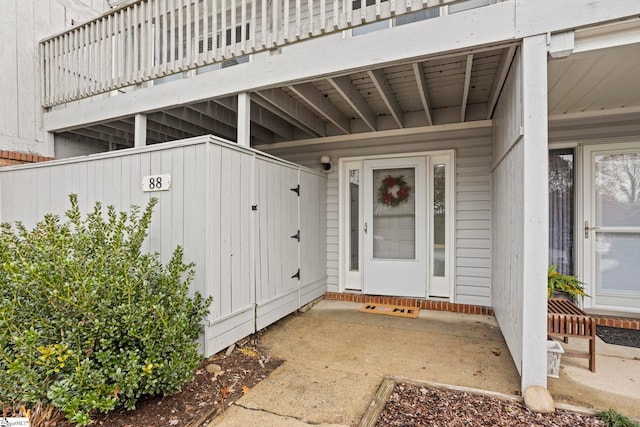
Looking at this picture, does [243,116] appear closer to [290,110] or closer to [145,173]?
[290,110]

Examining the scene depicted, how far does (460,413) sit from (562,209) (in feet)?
10.1

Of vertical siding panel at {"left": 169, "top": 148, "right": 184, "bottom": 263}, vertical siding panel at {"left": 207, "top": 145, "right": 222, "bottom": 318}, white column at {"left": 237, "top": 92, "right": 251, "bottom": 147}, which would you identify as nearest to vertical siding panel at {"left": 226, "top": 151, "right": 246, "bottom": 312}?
vertical siding panel at {"left": 207, "top": 145, "right": 222, "bottom": 318}

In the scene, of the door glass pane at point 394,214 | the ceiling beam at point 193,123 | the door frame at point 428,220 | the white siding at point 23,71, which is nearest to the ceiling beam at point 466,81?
the door frame at point 428,220

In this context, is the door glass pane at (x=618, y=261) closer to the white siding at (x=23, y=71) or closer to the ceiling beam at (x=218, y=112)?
the ceiling beam at (x=218, y=112)

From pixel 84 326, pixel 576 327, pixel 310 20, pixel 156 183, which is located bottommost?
pixel 576 327

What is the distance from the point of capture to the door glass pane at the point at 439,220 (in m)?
4.43

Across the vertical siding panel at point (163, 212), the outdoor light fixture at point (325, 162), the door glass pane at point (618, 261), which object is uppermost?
the outdoor light fixture at point (325, 162)

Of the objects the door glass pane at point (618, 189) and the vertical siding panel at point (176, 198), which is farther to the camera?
the door glass pane at point (618, 189)

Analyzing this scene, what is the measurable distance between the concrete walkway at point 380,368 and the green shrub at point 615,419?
0.57 feet

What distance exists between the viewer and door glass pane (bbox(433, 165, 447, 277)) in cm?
443

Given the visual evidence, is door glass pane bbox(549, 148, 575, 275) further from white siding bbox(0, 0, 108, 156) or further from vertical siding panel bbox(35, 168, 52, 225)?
white siding bbox(0, 0, 108, 156)

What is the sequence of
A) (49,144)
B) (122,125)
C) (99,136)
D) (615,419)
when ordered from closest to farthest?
1. (615,419)
2. (49,144)
3. (122,125)
4. (99,136)

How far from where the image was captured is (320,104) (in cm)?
383

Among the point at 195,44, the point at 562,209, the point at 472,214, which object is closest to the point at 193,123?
the point at 195,44
